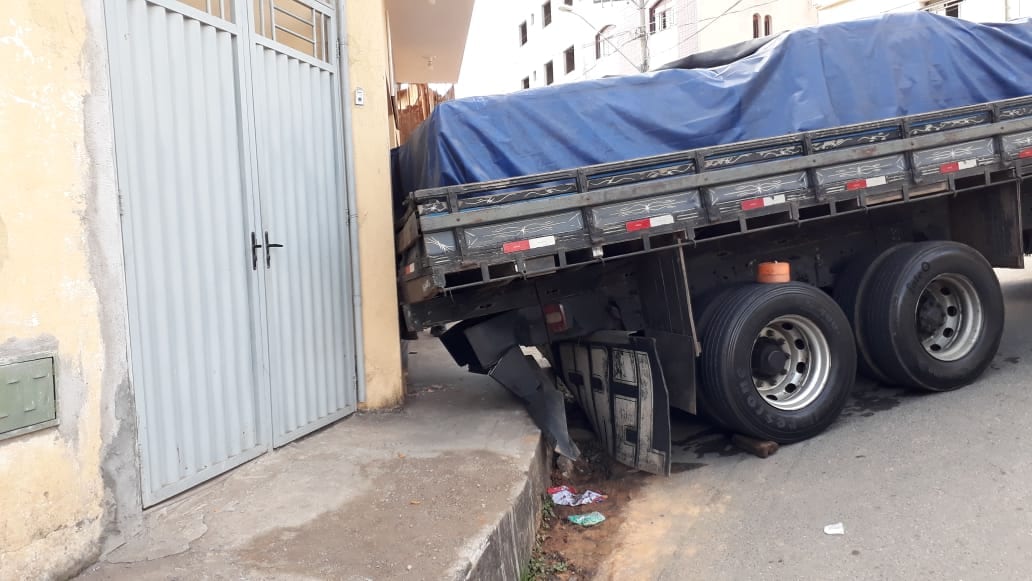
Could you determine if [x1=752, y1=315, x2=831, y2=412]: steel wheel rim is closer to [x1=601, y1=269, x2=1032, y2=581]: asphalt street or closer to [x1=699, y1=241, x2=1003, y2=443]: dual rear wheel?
[x1=699, y1=241, x2=1003, y2=443]: dual rear wheel

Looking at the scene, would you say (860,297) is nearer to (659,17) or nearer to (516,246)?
(516,246)

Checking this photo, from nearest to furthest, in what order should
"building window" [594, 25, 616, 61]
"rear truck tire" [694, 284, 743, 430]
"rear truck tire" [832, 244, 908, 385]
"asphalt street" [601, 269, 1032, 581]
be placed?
"asphalt street" [601, 269, 1032, 581] < "rear truck tire" [694, 284, 743, 430] < "rear truck tire" [832, 244, 908, 385] < "building window" [594, 25, 616, 61]

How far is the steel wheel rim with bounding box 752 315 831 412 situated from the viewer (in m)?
5.23

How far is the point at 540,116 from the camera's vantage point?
196 inches

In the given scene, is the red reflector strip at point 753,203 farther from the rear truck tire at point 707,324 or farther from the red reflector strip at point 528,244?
the red reflector strip at point 528,244

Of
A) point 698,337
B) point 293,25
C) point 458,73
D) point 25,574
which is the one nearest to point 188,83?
point 293,25

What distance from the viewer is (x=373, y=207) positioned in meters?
5.54

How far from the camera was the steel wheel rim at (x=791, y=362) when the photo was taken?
5.23 meters

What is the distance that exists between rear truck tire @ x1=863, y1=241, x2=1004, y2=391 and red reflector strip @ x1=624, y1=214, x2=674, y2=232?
1.92 meters

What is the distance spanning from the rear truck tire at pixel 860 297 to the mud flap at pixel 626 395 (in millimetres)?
1778

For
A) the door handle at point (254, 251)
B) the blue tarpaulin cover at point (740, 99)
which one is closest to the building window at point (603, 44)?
the blue tarpaulin cover at point (740, 99)

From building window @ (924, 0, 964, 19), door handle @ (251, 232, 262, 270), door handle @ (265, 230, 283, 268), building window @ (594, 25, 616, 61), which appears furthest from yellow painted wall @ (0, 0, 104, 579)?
building window @ (594, 25, 616, 61)

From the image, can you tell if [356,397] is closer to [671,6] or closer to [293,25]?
[293,25]

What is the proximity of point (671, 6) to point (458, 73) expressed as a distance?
14.1 m
